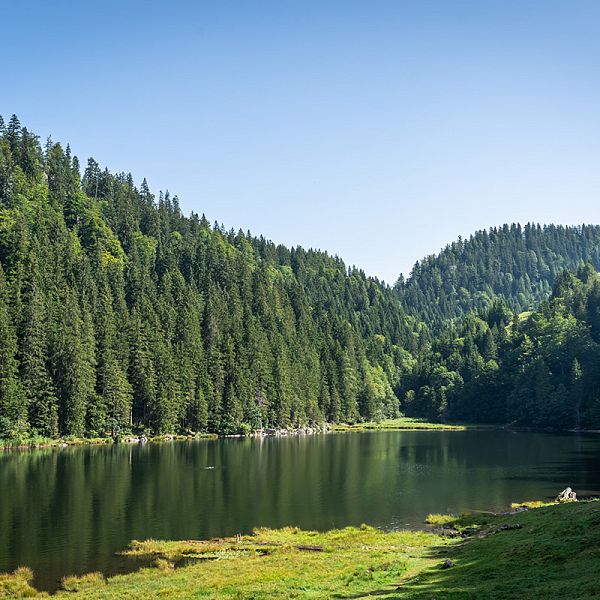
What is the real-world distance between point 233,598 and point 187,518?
3030cm

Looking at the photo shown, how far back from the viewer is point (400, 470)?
98.4 m

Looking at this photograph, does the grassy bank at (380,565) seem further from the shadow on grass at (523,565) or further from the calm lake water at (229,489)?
the calm lake water at (229,489)

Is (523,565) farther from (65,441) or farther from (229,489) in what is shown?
(65,441)

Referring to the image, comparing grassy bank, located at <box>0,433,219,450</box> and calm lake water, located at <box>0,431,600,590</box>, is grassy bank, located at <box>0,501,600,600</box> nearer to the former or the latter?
calm lake water, located at <box>0,431,600,590</box>

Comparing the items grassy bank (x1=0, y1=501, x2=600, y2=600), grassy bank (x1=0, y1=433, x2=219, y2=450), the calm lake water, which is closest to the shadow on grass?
grassy bank (x1=0, y1=501, x2=600, y2=600)

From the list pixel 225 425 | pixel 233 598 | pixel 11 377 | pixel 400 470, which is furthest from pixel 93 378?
pixel 233 598

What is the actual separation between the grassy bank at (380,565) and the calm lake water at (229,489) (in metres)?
4.46

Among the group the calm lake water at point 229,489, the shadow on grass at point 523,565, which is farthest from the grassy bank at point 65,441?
the shadow on grass at point 523,565

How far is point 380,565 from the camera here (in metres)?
37.9

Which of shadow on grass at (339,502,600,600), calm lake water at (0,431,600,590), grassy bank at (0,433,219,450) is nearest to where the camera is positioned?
shadow on grass at (339,502,600,600)

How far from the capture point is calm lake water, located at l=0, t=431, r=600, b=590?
2111 inches

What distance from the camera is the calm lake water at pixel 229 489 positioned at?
5362cm

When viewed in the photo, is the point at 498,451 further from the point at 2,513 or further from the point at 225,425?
the point at 2,513

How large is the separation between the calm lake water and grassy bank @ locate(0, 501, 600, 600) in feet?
14.6
